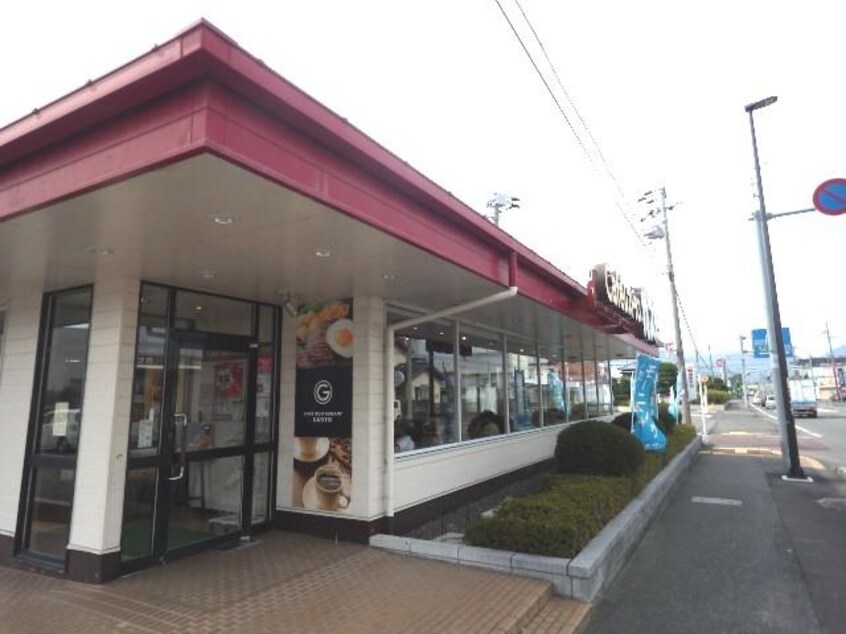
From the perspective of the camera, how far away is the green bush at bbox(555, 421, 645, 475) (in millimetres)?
8039

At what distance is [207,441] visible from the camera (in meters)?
6.37

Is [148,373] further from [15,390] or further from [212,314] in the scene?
[15,390]

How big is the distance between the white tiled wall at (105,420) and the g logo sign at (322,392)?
2.09 meters

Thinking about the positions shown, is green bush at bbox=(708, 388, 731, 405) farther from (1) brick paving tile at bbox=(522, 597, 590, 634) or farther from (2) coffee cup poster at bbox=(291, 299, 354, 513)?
(1) brick paving tile at bbox=(522, 597, 590, 634)

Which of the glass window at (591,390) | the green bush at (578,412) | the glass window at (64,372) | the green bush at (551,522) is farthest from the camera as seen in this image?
the glass window at (591,390)

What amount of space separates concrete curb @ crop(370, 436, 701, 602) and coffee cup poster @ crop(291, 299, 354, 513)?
2.67ft

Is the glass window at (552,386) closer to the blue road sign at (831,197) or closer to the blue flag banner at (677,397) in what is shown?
the blue road sign at (831,197)

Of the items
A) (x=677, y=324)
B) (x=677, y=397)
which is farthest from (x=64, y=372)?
(x=677, y=397)

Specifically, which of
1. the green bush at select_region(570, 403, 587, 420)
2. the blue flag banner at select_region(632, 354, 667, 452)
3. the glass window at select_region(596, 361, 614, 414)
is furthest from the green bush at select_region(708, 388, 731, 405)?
the blue flag banner at select_region(632, 354, 667, 452)

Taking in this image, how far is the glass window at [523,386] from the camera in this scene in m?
10.9

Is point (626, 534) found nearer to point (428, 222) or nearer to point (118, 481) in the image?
point (428, 222)

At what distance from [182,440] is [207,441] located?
1.50ft

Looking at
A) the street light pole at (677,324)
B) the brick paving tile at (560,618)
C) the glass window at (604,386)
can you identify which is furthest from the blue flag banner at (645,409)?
the street light pole at (677,324)

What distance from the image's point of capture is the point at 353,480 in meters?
6.45
